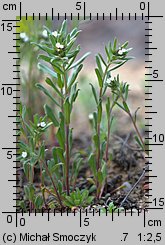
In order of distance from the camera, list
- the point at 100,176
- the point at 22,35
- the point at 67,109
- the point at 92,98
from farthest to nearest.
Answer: the point at 92,98 < the point at 22,35 < the point at 100,176 < the point at 67,109

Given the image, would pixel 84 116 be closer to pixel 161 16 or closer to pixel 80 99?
pixel 80 99

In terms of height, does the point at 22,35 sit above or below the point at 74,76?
above

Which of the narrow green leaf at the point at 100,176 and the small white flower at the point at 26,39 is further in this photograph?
the small white flower at the point at 26,39

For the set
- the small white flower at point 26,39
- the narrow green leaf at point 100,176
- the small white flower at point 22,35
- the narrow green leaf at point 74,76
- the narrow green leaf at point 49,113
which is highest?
the small white flower at point 22,35

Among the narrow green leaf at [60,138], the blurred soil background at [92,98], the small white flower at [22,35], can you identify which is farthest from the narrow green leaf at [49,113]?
the small white flower at [22,35]

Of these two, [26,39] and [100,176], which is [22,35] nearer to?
[26,39]

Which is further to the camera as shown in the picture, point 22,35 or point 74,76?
point 22,35

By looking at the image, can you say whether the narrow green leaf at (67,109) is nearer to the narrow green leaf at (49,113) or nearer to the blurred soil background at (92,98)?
the narrow green leaf at (49,113)

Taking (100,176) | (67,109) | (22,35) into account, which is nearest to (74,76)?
(67,109)

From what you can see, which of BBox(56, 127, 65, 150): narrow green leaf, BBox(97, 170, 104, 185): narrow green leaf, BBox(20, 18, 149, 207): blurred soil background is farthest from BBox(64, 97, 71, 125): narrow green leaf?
BBox(20, 18, 149, 207): blurred soil background

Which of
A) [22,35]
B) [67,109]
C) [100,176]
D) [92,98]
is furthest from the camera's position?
[92,98]

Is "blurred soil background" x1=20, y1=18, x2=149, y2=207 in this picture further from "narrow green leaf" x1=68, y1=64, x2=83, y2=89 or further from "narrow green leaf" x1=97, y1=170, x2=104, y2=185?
"narrow green leaf" x1=68, y1=64, x2=83, y2=89

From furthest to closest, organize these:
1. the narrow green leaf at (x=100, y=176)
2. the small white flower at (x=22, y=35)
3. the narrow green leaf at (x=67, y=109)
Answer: the small white flower at (x=22, y=35) < the narrow green leaf at (x=100, y=176) < the narrow green leaf at (x=67, y=109)
